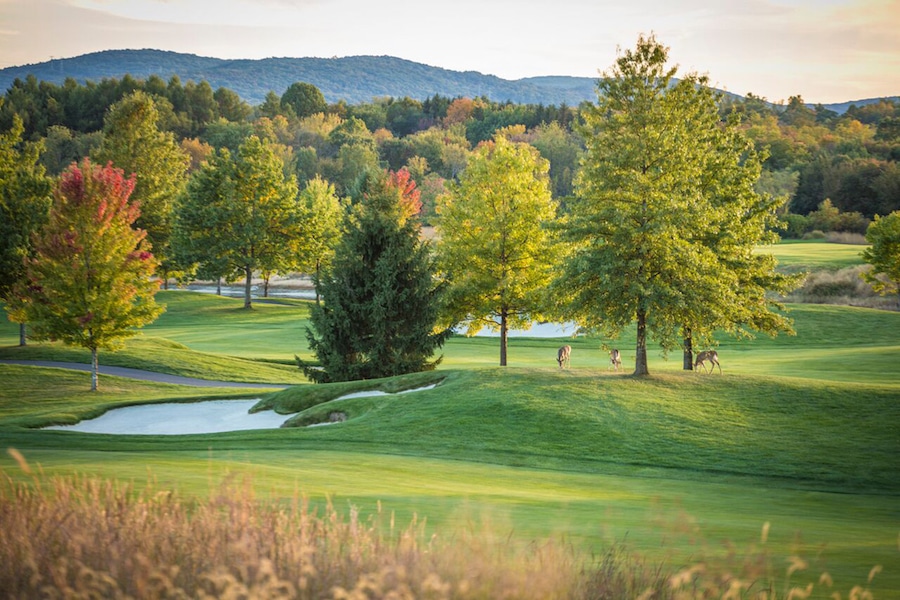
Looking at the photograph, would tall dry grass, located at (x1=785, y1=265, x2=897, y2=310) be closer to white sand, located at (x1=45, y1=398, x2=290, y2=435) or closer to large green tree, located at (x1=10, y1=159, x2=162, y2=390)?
white sand, located at (x1=45, y1=398, x2=290, y2=435)

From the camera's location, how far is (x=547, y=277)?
111 feet

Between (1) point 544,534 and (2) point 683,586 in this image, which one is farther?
(1) point 544,534

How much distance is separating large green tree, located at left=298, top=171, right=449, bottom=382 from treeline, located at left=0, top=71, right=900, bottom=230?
1414 inches

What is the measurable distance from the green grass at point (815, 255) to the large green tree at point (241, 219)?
3773cm

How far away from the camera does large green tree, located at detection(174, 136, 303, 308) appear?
63.4m

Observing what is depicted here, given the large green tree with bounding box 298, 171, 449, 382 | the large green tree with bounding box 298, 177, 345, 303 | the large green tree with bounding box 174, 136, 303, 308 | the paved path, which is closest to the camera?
the large green tree with bounding box 298, 171, 449, 382

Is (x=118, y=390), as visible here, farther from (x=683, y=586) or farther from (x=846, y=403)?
(x=683, y=586)

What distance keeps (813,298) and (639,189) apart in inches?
1501

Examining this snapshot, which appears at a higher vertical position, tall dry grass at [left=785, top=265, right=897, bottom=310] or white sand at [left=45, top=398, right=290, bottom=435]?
tall dry grass at [left=785, top=265, right=897, bottom=310]

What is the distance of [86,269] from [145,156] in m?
51.3

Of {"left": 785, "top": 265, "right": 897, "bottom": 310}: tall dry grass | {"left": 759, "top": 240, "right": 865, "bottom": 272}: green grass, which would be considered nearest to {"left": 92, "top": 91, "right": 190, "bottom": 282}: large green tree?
{"left": 759, "top": 240, "right": 865, "bottom": 272}: green grass

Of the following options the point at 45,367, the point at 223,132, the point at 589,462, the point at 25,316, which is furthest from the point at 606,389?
the point at 223,132

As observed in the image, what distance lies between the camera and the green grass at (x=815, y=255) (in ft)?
204

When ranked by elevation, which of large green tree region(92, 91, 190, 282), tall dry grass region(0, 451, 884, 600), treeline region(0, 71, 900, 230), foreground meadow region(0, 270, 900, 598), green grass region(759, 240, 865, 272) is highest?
treeline region(0, 71, 900, 230)
